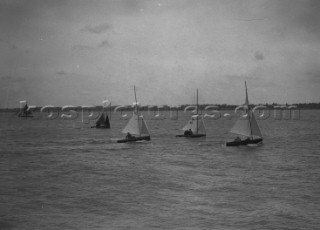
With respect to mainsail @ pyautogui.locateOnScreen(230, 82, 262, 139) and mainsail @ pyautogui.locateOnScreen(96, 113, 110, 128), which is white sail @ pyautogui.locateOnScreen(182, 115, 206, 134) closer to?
mainsail @ pyautogui.locateOnScreen(230, 82, 262, 139)

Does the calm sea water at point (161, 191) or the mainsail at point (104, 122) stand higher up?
the mainsail at point (104, 122)

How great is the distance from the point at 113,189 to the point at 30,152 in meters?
34.8

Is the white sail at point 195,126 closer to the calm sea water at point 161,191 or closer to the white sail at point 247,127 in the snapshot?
the white sail at point 247,127

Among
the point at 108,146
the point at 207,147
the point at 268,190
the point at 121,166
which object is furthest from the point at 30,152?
the point at 268,190

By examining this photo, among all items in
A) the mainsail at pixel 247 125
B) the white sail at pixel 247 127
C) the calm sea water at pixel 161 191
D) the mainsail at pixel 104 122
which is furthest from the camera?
the mainsail at pixel 104 122

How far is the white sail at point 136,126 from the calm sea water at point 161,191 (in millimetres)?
12921

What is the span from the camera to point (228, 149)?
66688mm

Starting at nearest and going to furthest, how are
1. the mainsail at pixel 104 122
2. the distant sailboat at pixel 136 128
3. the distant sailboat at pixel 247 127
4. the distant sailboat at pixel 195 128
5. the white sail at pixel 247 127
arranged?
the distant sailboat at pixel 247 127, the white sail at pixel 247 127, the distant sailboat at pixel 136 128, the distant sailboat at pixel 195 128, the mainsail at pixel 104 122

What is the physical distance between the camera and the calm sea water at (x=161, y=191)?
85.4ft

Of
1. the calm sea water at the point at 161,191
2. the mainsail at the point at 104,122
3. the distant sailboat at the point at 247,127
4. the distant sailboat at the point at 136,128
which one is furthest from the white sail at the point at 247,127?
the mainsail at the point at 104,122

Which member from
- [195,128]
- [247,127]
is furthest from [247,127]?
[195,128]

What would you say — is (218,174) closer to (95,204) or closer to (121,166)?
(121,166)

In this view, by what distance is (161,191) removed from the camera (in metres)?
34.1

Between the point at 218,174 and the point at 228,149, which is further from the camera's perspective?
the point at 228,149
